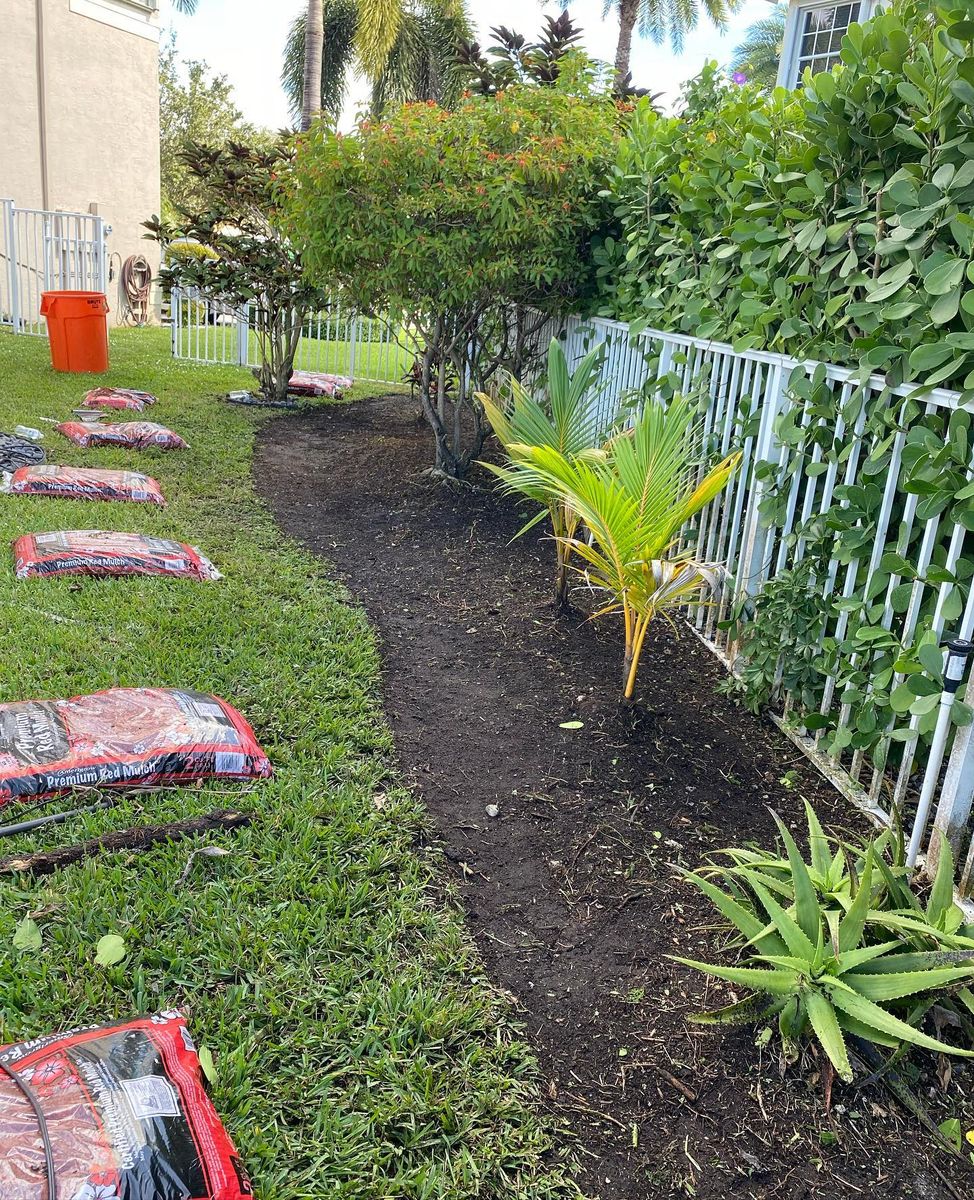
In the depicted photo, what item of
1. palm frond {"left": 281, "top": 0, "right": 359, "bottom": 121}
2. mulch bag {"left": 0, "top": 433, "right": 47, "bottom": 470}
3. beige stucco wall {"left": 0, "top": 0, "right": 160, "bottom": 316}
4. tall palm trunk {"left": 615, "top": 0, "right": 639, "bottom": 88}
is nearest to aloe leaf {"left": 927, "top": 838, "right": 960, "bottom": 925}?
mulch bag {"left": 0, "top": 433, "right": 47, "bottom": 470}

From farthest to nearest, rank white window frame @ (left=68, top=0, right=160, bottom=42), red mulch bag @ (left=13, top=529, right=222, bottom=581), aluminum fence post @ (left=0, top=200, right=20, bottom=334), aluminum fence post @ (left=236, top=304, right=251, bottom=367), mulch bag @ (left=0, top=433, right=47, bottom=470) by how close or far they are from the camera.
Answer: white window frame @ (left=68, top=0, right=160, bottom=42) < aluminum fence post @ (left=0, top=200, right=20, bottom=334) < aluminum fence post @ (left=236, top=304, right=251, bottom=367) < mulch bag @ (left=0, top=433, right=47, bottom=470) < red mulch bag @ (left=13, top=529, right=222, bottom=581)

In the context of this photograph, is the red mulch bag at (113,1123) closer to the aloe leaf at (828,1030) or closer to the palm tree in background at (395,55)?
the aloe leaf at (828,1030)

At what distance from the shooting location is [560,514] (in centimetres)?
515

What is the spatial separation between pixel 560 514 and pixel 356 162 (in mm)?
2813

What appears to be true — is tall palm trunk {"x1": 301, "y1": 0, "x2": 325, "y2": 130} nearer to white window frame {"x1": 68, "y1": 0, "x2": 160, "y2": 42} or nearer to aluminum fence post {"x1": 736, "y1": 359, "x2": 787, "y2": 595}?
white window frame {"x1": 68, "y1": 0, "x2": 160, "y2": 42}

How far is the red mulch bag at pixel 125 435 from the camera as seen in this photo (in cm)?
785

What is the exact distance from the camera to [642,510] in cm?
365

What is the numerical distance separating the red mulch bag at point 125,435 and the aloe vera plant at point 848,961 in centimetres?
687

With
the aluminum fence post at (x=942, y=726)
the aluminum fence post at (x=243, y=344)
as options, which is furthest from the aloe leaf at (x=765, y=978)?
the aluminum fence post at (x=243, y=344)

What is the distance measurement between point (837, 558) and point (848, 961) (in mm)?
1499

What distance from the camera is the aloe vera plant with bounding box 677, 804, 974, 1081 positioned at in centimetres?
215

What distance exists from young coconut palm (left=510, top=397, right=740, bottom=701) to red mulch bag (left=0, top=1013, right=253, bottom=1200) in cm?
231

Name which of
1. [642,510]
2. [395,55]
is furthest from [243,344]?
[395,55]

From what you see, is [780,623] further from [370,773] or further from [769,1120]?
[769,1120]
